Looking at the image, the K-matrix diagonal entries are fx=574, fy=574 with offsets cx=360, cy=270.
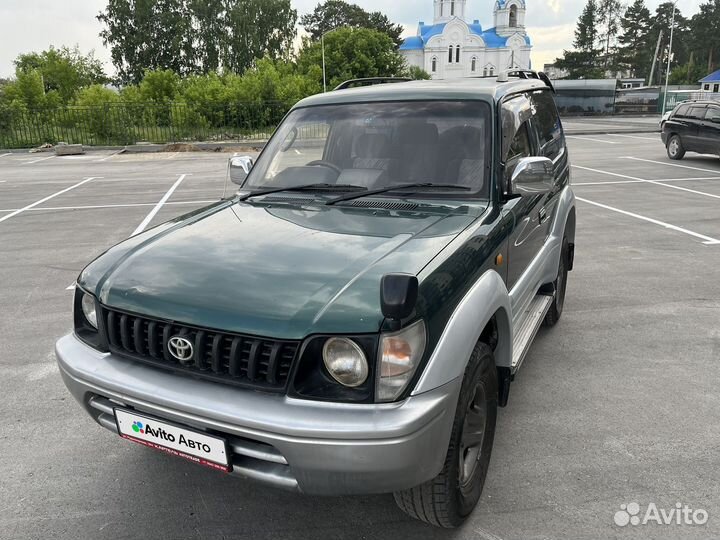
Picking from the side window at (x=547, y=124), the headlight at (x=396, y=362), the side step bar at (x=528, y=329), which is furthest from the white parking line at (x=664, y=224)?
the headlight at (x=396, y=362)

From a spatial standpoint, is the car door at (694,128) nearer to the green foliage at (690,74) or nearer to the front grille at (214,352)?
A: the front grille at (214,352)

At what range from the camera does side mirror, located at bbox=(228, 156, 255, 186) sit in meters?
3.94

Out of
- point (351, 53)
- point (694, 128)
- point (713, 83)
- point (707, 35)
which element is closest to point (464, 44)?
point (707, 35)

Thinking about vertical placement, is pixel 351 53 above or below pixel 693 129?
above

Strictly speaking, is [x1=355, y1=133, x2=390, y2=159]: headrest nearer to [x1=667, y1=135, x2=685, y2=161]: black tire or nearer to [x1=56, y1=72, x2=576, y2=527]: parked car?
[x1=56, y1=72, x2=576, y2=527]: parked car

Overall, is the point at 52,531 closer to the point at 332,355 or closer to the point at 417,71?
the point at 332,355

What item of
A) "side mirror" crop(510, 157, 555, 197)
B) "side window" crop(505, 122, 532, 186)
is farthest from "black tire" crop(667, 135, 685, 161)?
"side mirror" crop(510, 157, 555, 197)

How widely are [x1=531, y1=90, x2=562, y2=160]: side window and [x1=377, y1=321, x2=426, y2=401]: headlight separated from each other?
2.58 metres

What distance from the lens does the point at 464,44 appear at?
85.2 meters

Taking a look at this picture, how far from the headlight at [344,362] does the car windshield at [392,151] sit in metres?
1.34

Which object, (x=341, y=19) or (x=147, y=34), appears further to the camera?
(x=341, y=19)

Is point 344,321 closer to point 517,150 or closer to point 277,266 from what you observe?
point 277,266

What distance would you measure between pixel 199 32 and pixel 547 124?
58.6m

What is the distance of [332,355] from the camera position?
2033mm
